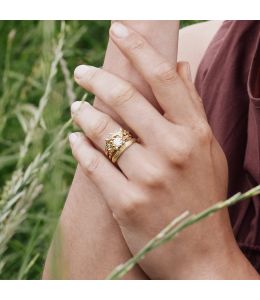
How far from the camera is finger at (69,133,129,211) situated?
88cm

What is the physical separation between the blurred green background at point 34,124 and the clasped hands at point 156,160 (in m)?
0.07

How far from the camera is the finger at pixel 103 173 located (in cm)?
88

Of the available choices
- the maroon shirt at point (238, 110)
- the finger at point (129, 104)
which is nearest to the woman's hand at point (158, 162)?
the finger at point (129, 104)

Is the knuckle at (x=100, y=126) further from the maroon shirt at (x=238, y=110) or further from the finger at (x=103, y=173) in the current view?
the maroon shirt at (x=238, y=110)

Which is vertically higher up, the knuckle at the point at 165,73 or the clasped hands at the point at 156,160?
the knuckle at the point at 165,73

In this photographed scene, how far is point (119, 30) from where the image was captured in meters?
0.90

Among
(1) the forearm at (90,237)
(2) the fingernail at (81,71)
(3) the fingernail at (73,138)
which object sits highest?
(2) the fingernail at (81,71)

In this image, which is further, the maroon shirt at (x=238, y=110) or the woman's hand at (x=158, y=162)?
the maroon shirt at (x=238, y=110)

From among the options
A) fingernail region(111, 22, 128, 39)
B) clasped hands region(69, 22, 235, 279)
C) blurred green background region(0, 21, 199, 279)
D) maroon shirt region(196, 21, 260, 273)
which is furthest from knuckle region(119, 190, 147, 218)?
maroon shirt region(196, 21, 260, 273)

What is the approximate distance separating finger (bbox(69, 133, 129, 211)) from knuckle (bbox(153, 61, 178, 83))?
136 mm

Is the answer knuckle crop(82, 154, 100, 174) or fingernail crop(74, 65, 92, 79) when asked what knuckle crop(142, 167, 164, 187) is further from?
fingernail crop(74, 65, 92, 79)

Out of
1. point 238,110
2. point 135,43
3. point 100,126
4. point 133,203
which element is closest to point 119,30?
point 135,43

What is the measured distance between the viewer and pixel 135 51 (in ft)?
2.91
